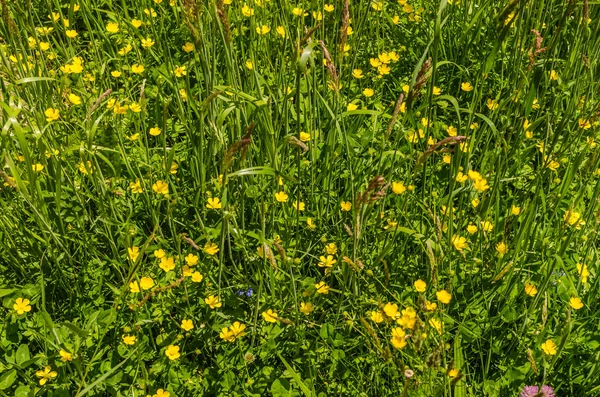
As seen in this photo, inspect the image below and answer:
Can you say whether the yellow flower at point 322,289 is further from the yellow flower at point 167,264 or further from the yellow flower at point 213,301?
the yellow flower at point 167,264

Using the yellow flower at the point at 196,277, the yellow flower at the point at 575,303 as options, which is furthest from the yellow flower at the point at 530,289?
the yellow flower at the point at 196,277

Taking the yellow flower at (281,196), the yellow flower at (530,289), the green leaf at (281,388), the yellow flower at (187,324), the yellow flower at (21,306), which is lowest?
the green leaf at (281,388)

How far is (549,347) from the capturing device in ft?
5.73

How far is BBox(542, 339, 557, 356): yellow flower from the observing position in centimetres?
173

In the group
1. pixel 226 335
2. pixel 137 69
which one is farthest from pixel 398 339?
pixel 137 69

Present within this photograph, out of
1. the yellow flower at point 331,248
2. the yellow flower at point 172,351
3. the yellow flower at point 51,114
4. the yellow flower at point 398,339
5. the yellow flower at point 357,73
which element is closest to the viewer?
the yellow flower at point 398,339

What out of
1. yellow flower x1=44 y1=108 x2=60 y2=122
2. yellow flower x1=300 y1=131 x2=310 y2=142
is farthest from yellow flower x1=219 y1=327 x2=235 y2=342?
yellow flower x1=44 y1=108 x2=60 y2=122

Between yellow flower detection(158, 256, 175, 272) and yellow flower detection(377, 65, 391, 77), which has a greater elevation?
yellow flower detection(377, 65, 391, 77)

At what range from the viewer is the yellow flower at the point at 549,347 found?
1734 millimetres

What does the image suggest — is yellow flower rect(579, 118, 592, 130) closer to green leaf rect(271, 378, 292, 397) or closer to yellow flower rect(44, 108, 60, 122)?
green leaf rect(271, 378, 292, 397)

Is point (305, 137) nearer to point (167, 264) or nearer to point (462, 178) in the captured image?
point (462, 178)

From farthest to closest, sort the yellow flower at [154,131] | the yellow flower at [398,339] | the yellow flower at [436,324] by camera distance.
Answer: the yellow flower at [154,131] → the yellow flower at [436,324] → the yellow flower at [398,339]

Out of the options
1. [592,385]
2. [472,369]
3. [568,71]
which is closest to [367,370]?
[472,369]

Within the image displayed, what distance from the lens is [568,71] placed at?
7.89 feet
